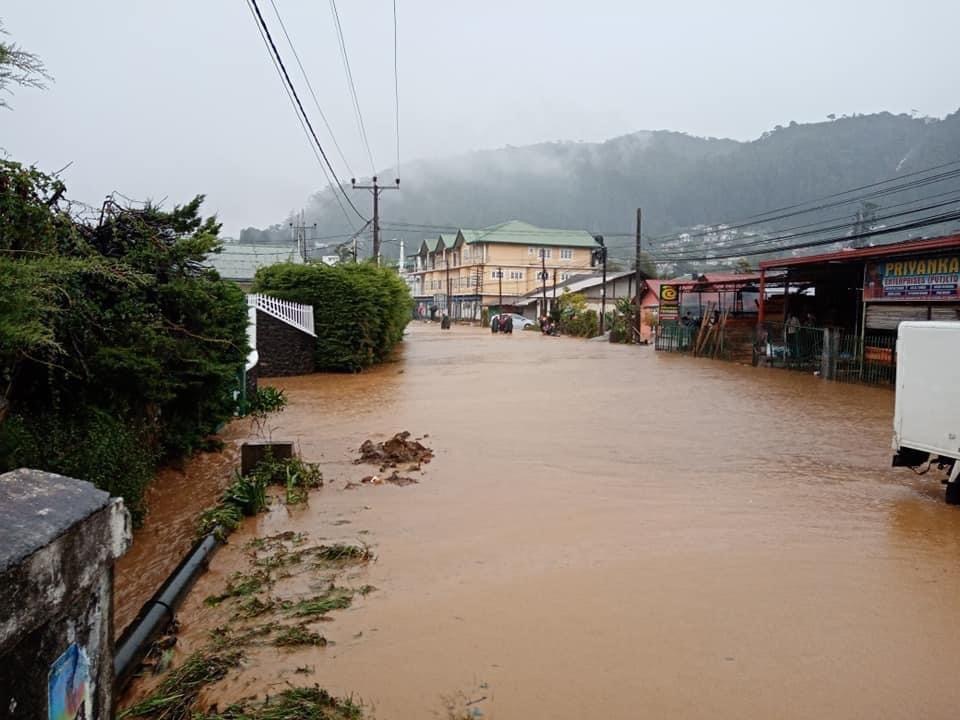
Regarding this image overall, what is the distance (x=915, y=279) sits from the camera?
1941 centimetres

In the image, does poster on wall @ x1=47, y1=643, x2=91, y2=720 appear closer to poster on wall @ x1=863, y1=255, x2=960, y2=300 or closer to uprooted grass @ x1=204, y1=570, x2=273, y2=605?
uprooted grass @ x1=204, y1=570, x2=273, y2=605

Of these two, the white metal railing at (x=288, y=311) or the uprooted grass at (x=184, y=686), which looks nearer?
the uprooted grass at (x=184, y=686)

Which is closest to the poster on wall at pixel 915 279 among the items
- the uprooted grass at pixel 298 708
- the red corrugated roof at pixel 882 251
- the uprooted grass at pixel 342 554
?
the red corrugated roof at pixel 882 251

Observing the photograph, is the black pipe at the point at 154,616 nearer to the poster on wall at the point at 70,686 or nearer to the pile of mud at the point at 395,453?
the poster on wall at the point at 70,686

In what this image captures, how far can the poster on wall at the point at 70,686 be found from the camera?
1.74 meters

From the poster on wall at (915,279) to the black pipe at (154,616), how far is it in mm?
18618

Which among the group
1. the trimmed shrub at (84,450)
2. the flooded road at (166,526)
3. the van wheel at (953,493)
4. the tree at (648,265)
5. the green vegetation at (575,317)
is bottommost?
the flooded road at (166,526)

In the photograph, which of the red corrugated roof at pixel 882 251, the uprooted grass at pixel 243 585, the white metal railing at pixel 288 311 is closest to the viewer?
the uprooted grass at pixel 243 585

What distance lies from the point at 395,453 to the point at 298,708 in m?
6.38

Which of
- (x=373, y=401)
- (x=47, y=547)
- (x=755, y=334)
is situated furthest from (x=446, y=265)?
(x=47, y=547)

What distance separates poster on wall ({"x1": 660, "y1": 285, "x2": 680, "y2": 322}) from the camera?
3453 centimetres

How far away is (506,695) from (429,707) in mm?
414

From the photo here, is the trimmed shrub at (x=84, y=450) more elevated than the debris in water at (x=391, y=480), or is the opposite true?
the trimmed shrub at (x=84, y=450)

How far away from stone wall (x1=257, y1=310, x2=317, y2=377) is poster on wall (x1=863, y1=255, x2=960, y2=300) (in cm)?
1580
